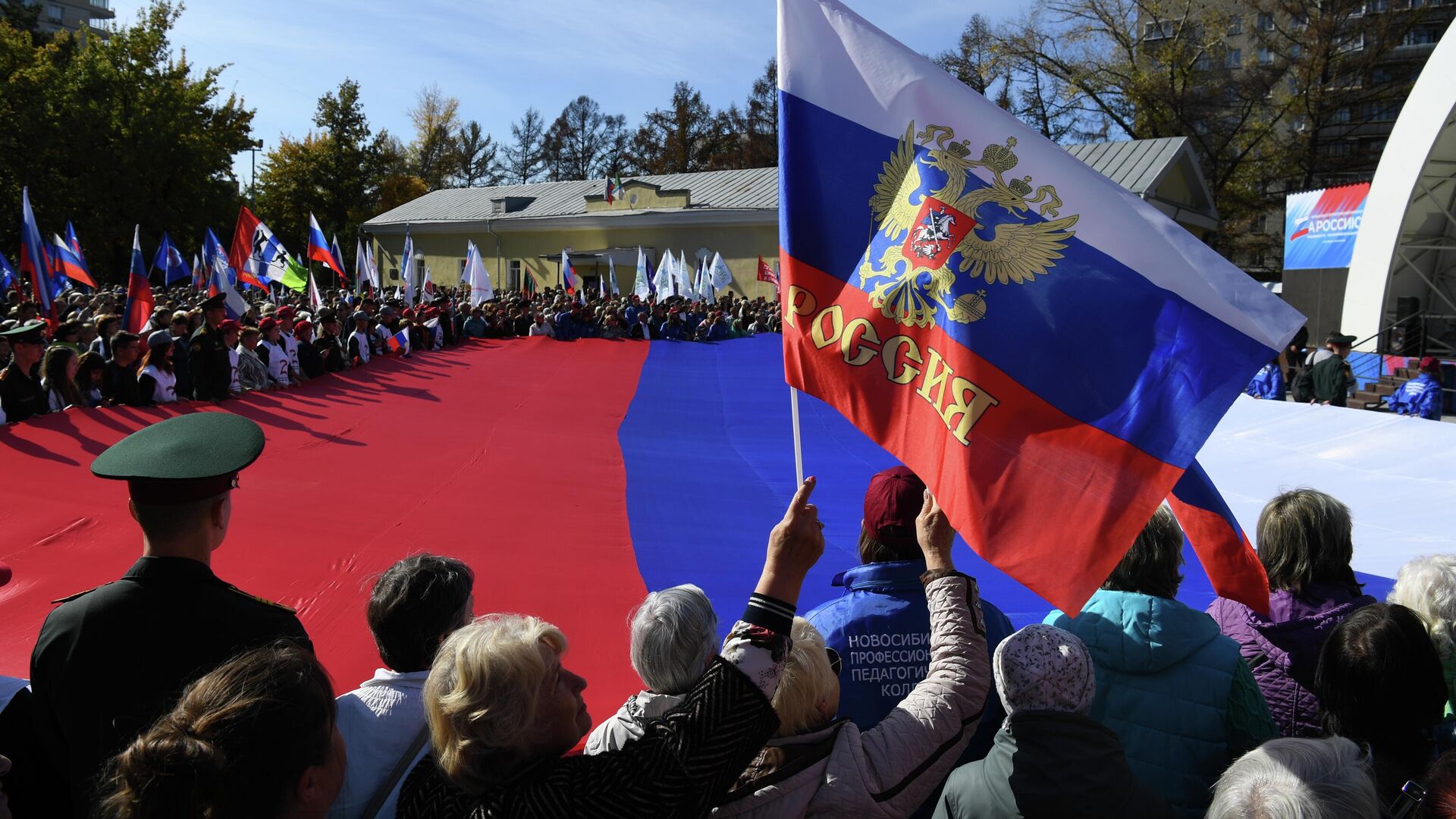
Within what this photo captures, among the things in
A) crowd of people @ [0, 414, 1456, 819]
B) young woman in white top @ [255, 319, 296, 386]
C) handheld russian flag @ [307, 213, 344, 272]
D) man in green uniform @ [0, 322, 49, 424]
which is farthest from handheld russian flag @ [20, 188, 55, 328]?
crowd of people @ [0, 414, 1456, 819]

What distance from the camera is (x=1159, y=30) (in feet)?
132

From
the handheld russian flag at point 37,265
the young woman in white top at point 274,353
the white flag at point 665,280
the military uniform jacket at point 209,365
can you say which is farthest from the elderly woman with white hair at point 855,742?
the white flag at point 665,280

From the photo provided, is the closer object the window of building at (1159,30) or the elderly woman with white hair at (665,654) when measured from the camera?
the elderly woman with white hair at (665,654)

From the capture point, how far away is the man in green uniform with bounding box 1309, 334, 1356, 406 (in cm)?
1262

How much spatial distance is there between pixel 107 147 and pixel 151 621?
3985cm

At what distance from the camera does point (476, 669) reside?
5.67 feet

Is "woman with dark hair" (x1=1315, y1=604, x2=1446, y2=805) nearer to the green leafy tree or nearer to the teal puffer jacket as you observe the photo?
the teal puffer jacket

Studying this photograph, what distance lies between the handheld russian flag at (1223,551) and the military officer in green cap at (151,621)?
8.63ft

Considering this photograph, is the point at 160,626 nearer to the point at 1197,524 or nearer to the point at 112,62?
the point at 1197,524

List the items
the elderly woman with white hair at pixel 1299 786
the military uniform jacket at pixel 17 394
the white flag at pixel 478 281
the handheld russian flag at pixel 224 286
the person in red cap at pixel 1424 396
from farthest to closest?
the white flag at pixel 478 281 → the handheld russian flag at pixel 224 286 → the person in red cap at pixel 1424 396 → the military uniform jacket at pixel 17 394 → the elderly woman with white hair at pixel 1299 786

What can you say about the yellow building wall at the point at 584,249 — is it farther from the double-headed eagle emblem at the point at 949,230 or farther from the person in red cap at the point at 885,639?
the person in red cap at the point at 885,639

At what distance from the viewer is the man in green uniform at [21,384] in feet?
21.0

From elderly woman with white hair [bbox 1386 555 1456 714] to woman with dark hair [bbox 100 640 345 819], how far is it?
2.82 meters

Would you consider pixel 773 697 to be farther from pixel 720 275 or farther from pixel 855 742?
pixel 720 275
